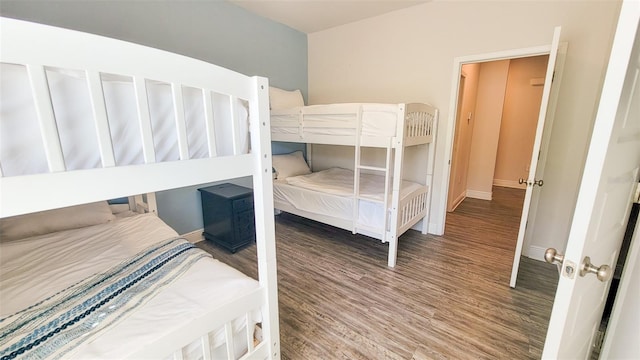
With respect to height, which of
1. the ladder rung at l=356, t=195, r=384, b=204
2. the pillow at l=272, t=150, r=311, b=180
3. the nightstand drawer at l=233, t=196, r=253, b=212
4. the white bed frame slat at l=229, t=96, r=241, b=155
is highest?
the white bed frame slat at l=229, t=96, r=241, b=155

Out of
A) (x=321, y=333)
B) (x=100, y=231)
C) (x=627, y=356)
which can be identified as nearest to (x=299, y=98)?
(x=100, y=231)

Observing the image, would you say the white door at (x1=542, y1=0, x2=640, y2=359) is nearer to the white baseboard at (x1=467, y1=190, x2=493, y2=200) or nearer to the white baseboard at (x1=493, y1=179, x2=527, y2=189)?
the white baseboard at (x1=467, y1=190, x2=493, y2=200)

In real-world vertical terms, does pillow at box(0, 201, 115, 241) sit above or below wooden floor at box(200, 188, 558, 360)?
above

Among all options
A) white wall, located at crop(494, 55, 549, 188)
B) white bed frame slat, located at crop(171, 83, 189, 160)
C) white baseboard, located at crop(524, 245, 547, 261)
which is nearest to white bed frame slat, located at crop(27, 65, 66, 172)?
white bed frame slat, located at crop(171, 83, 189, 160)

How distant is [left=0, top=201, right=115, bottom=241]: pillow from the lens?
1.75 metres

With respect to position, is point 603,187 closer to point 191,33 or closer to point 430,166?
point 430,166

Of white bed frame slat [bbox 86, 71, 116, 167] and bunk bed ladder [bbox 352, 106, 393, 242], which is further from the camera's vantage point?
bunk bed ladder [bbox 352, 106, 393, 242]

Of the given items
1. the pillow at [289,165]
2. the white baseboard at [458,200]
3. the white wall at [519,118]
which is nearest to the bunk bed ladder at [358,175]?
the pillow at [289,165]

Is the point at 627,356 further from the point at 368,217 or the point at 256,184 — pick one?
the point at 368,217

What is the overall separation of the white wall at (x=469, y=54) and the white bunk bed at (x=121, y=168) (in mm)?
2644

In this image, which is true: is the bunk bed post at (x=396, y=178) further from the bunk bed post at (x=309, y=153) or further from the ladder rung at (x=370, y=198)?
the bunk bed post at (x=309, y=153)

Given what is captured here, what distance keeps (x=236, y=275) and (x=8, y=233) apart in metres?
1.71

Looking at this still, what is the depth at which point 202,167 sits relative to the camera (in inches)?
36.9

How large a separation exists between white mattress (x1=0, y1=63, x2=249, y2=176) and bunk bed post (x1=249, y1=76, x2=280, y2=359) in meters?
0.20
